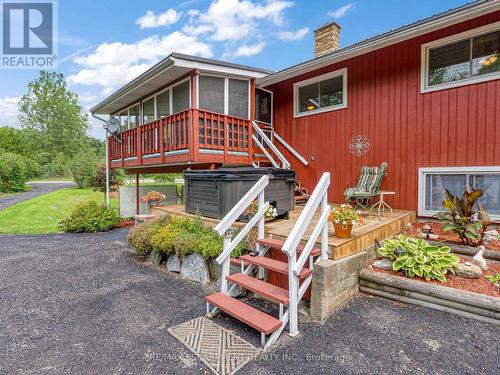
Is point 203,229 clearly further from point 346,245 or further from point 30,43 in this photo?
point 30,43

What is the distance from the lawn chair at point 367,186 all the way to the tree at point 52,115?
39.9 m

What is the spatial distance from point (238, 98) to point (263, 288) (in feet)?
17.4

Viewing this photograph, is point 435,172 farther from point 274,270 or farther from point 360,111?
point 274,270

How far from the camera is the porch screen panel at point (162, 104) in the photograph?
25.6 feet

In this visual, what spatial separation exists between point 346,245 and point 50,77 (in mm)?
42596

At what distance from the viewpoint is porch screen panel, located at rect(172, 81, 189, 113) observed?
269 inches

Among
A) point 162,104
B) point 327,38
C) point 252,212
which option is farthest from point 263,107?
point 252,212

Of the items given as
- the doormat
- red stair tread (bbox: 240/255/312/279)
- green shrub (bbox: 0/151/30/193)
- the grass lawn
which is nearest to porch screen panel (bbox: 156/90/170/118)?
the grass lawn

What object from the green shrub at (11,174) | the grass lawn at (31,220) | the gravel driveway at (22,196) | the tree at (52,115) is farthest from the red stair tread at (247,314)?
the tree at (52,115)

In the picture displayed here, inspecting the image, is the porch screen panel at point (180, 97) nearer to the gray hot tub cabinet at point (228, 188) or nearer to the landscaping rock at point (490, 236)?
the gray hot tub cabinet at point (228, 188)

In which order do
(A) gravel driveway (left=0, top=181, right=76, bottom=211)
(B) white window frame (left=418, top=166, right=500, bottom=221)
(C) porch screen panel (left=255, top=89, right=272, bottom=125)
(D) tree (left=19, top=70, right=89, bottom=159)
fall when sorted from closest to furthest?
(B) white window frame (left=418, top=166, right=500, bottom=221), (C) porch screen panel (left=255, top=89, right=272, bottom=125), (A) gravel driveway (left=0, top=181, right=76, bottom=211), (D) tree (left=19, top=70, right=89, bottom=159)

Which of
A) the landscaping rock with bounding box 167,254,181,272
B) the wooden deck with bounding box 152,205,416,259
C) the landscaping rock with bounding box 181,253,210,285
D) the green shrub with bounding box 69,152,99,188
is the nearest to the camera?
the wooden deck with bounding box 152,205,416,259

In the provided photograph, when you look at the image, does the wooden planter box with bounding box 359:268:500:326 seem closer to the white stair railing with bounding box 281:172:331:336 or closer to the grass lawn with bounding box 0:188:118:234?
the white stair railing with bounding box 281:172:331:336

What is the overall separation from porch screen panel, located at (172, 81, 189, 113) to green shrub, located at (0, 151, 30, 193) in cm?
2061
